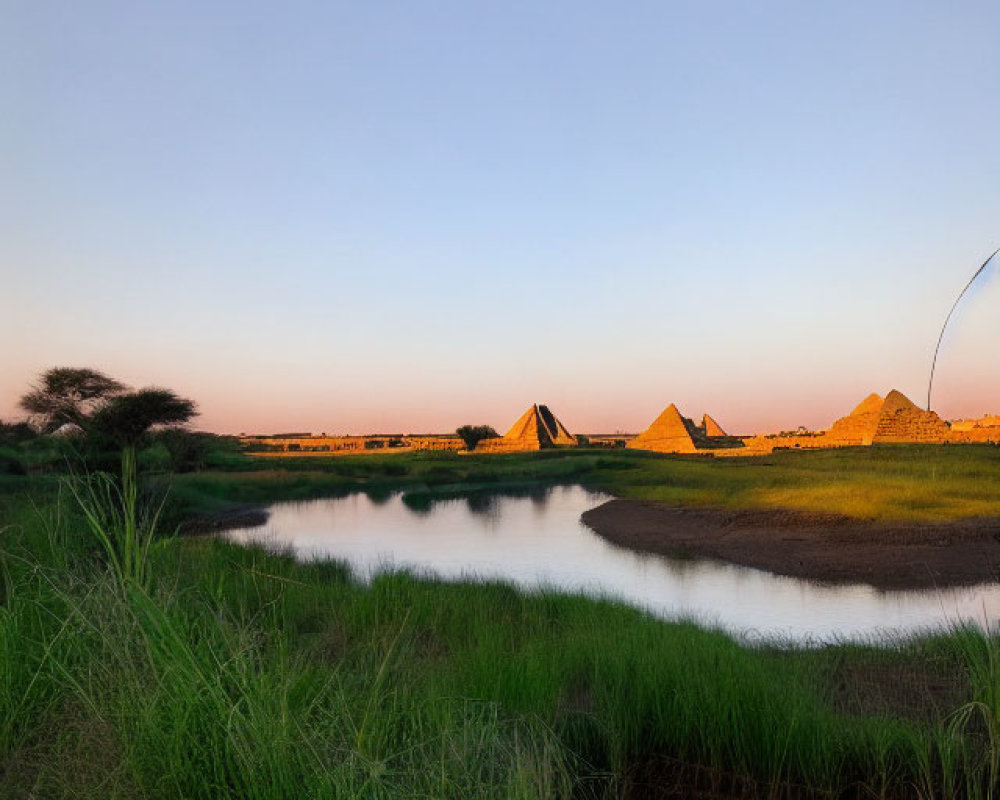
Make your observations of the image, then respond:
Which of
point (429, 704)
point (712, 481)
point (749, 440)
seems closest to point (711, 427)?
point (749, 440)

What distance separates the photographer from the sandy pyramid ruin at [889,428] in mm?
50294

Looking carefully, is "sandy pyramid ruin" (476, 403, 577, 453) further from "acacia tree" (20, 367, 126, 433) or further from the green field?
the green field

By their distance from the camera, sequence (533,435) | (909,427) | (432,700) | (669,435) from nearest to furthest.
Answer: (432,700)
(909,427)
(669,435)
(533,435)

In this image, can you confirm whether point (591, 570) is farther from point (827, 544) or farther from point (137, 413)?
point (137, 413)

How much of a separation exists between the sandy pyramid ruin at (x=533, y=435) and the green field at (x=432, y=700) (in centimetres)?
5929

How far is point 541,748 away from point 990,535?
14.4 metres

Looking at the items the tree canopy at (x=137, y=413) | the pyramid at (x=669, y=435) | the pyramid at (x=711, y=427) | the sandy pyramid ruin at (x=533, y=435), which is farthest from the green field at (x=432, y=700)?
the pyramid at (x=711, y=427)

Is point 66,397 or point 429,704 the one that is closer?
point 429,704

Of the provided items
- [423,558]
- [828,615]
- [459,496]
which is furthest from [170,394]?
[828,615]

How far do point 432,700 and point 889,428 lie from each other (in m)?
55.5

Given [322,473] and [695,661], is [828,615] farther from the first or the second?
[322,473]

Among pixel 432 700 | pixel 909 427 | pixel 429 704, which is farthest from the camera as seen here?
pixel 909 427

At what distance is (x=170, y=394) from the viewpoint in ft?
91.6

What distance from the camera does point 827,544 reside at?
14.7 m
